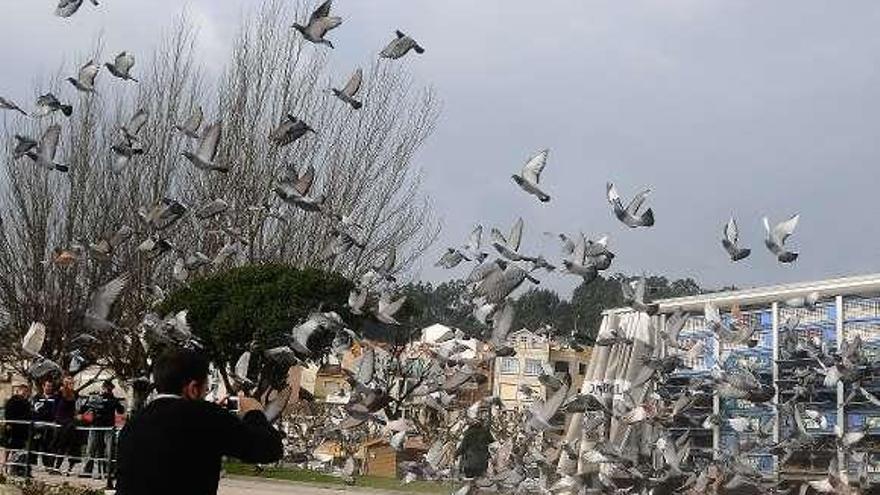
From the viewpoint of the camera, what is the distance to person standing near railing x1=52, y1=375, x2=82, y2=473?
16.8 meters

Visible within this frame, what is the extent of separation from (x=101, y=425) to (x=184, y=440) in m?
13.4

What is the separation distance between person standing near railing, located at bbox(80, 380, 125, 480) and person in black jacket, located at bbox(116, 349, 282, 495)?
39.4 ft

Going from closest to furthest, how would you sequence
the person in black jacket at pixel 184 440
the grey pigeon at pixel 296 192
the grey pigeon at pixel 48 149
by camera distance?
1. the person in black jacket at pixel 184 440
2. the grey pigeon at pixel 48 149
3. the grey pigeon at pixel 296 192

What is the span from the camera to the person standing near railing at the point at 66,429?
16.8 meters

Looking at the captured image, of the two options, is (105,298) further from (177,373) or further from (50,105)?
(177,373)

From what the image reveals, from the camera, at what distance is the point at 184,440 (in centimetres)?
468

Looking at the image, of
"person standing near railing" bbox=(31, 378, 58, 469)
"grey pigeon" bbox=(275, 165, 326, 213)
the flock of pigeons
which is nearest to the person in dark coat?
the flock of pigeons

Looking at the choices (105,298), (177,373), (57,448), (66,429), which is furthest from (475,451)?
(177,373)

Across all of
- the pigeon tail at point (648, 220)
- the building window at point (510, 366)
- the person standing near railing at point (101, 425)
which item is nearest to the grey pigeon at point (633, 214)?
the pigeon tail at point (648, 220)

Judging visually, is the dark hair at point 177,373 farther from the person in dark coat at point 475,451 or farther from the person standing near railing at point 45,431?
the person standing near railing at point 45,431

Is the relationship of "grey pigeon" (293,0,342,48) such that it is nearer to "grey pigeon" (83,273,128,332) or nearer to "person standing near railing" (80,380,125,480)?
"grey pigeon" (83,273,128,332)

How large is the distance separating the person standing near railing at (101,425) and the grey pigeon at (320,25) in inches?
276

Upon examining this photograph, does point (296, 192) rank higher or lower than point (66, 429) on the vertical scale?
higher

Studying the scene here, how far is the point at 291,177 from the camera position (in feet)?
46.4
